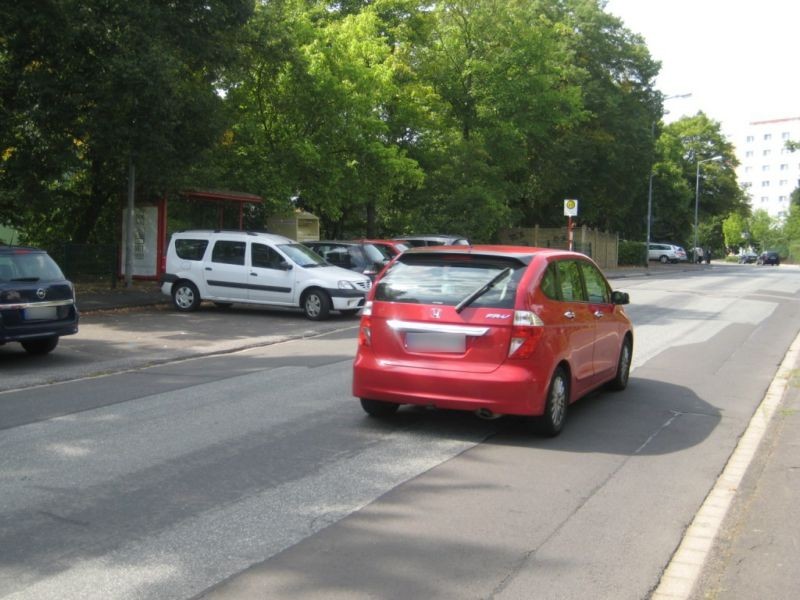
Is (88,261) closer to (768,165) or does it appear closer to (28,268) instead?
(28,268)

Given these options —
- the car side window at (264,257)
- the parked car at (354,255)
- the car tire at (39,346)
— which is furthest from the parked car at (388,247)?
the car tire at (39,346)

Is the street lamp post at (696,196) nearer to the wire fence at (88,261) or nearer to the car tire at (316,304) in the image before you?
the wire fence at (88,261)

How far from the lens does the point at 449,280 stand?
7.32 m

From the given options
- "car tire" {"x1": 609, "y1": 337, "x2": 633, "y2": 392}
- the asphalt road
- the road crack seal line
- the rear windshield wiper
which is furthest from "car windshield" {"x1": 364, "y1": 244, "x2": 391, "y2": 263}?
the rear windshield wiper

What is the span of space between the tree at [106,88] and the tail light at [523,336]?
12915 millimetres

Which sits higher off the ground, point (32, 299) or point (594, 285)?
point (594, 285)

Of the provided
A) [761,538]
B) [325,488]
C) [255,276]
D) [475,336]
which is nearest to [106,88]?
[255,276]

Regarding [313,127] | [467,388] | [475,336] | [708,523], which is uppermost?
[313,127]

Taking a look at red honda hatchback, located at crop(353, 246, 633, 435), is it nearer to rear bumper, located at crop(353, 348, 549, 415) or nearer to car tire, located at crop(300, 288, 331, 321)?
rear bumper, located at crop(353, 348, 549, 415)

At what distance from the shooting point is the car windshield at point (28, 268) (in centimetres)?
1113

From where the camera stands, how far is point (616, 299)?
9.24m

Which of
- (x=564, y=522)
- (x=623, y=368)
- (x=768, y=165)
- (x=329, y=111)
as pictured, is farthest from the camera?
(x=768, y=165)

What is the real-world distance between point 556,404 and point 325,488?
249 centimetres

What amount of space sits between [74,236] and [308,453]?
816 inches
